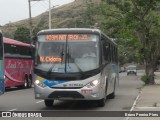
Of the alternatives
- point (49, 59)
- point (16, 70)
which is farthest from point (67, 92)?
point (16, 70)

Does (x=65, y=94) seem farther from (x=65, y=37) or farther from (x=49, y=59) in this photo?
(x=65, y=37)

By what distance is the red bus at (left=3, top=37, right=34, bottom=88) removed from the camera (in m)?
31.0

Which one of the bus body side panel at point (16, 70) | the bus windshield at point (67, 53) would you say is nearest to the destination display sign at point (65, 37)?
the bus windshield at point (67, 53)

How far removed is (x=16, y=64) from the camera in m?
32.7

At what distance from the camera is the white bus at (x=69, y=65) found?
16406mm

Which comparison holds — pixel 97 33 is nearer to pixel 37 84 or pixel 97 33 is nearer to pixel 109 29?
pixel 37 84

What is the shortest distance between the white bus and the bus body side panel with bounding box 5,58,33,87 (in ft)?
45.7

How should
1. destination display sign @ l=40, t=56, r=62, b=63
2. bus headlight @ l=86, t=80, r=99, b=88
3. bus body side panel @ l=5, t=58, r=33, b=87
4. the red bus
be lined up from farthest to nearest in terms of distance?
bus body side panel @ l=5, t=58, r=33, b=87 < the red bus < destination display sign @ l=40, t=56, r=62, b=63 < bus headlight @ l=86, t=80, r=99, b=88

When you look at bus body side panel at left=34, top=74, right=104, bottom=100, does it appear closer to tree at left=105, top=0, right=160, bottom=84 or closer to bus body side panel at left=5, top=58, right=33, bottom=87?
bus body side panel at left=5, top=58, right=33, bottom=87

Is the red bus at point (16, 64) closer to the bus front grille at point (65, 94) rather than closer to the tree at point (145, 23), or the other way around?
the tree at point (145, 23)

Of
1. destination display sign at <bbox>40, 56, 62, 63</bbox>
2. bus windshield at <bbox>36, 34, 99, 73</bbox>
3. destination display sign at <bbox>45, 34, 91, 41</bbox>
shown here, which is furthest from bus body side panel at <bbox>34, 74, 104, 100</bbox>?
destination display sign at <bbox>45, 34, 91, 41</bbox>

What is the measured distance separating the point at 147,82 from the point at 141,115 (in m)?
25.3

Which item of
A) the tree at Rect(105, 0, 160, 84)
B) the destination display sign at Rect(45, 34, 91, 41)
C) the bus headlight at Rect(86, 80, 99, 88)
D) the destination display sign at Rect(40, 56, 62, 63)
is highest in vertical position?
the tree at Rect(105, 0, 160, 84)

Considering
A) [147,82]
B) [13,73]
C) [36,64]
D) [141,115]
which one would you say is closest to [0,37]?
[36,64]
